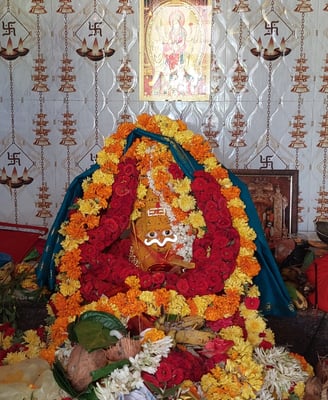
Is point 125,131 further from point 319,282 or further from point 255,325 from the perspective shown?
point 319,282

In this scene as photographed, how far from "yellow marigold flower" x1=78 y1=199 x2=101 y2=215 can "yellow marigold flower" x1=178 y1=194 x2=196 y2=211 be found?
42 cm

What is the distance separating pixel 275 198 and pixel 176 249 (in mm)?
1381

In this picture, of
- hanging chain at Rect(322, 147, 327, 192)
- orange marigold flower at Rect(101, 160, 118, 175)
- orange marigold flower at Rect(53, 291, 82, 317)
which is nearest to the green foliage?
orange marigold flower at Rect(53, 291, 82, 317)

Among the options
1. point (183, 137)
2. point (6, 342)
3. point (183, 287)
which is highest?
point (183, 137)

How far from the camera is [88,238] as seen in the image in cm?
260

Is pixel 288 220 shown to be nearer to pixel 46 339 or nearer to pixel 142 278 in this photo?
pixel 142 278

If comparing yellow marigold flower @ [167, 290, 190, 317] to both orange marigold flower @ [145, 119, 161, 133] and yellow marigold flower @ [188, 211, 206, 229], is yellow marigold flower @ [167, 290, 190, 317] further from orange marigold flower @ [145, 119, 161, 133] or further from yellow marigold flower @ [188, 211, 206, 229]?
orange marigold flower @ [145, 119, 161, 133]

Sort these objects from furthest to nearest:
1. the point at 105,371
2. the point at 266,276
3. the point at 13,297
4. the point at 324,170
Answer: the point at 324,170 < the point at 13,297 < the point at 266,276 < the point at 105,371

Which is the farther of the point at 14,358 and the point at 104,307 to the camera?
the point at 14,358

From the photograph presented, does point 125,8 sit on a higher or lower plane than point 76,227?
higher

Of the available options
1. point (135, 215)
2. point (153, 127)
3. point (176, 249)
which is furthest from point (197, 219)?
point (153, 127)

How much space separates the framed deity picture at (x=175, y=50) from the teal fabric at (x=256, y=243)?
4.06ft

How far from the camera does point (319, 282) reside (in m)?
3.08

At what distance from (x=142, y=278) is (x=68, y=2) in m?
2.34
